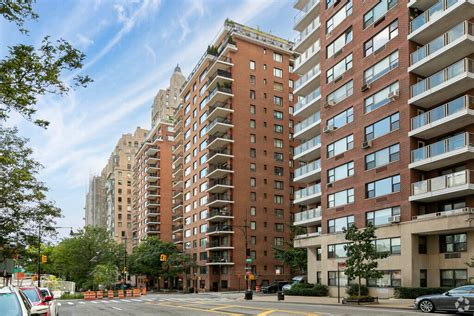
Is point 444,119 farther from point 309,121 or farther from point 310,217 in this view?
point 309,121

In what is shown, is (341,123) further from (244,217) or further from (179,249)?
(179,249)

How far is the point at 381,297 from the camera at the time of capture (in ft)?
128

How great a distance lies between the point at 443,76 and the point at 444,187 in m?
8.06

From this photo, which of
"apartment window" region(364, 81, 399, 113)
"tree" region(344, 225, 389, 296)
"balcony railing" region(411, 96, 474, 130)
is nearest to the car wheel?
"tree" region(344, 225, 389, 296)

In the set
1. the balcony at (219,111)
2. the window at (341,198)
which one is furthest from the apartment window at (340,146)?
the balcony at (219,111)

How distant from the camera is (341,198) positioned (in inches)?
1821

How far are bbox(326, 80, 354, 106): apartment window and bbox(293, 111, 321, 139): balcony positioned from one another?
11.7 feet

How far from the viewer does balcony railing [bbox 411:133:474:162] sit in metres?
33.5

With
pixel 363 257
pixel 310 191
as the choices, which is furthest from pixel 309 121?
pixel 363 257

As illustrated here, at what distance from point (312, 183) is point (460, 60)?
25061 mm

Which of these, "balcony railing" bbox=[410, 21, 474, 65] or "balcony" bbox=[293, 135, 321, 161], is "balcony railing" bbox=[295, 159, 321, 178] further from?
"balcony railing" bbox=[410, 21, 474, 65]

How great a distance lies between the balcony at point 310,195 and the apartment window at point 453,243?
16219mm

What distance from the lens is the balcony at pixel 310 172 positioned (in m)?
52.2

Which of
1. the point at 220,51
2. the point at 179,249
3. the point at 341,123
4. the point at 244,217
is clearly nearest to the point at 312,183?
the point at 341,123
